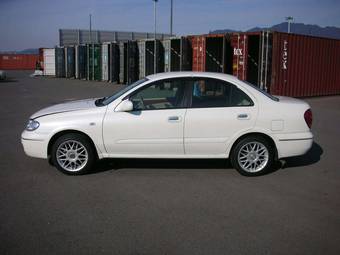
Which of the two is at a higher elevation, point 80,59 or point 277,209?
point 80,59

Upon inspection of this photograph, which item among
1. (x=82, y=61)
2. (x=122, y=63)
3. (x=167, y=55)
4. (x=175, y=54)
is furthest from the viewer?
(x=82, y=61)

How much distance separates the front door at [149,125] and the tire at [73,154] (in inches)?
11.7

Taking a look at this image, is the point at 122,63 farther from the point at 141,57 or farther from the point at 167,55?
the point at 167,55

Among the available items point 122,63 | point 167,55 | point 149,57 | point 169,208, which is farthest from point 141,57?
point 169,208

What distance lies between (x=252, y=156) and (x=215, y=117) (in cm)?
82

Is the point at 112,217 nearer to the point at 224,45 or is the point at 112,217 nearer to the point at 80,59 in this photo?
the point at 224,45

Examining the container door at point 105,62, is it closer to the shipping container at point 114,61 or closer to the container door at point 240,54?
the shipping container at point 114,61

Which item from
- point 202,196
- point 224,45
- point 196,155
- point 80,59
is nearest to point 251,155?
point 196,155

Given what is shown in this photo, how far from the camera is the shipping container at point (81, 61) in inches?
1483

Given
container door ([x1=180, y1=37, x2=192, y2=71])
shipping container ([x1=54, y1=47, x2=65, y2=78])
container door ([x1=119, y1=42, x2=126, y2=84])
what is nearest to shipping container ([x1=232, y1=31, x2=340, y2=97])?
container door ([x1=180, y1=37, x2=192, y2=71])

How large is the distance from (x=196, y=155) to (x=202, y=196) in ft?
3.40

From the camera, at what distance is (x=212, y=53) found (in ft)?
68.2

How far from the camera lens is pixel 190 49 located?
73.0 feet

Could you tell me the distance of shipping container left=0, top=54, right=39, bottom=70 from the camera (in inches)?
2677
